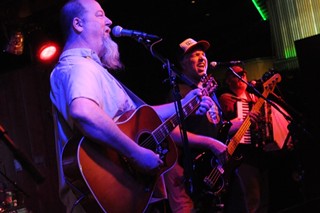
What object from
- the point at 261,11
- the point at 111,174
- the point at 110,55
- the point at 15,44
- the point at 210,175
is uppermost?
the point at 261,11

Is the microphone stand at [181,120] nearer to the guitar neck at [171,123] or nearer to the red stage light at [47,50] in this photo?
the guitar neck at [171,123]

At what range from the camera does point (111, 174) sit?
2.15 m

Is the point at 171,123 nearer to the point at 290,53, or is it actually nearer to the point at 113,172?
the point at 113,172

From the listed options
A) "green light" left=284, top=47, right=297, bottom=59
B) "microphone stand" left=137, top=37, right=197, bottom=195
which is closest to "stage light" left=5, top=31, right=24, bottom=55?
"microphone stand" left=137, top=37, right=197, bottom=195

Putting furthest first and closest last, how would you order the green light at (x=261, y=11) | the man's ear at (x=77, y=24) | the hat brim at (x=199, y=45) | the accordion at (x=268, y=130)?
the green light at (x=261, y=11), the accordion at (x=268, y=130), the hat brim at (x=199, y=45), the man's ear at (x=77, y=24)

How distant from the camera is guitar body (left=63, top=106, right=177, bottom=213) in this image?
204cm

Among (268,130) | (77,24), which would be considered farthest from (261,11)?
(77,24)

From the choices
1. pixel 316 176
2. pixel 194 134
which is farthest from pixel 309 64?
pixel 194 134

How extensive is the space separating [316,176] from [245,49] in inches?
203

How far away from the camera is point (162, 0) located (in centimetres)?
695

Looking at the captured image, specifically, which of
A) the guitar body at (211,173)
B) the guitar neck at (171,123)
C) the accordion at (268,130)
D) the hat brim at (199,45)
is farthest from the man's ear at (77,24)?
the accordion at (268,130)

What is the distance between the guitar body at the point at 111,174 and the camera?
2.04m

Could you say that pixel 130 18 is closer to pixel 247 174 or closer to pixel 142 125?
pixel 247 174

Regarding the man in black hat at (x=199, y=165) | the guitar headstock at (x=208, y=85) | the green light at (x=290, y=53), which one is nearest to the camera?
the guitar headstock at (x=208, y=85)
